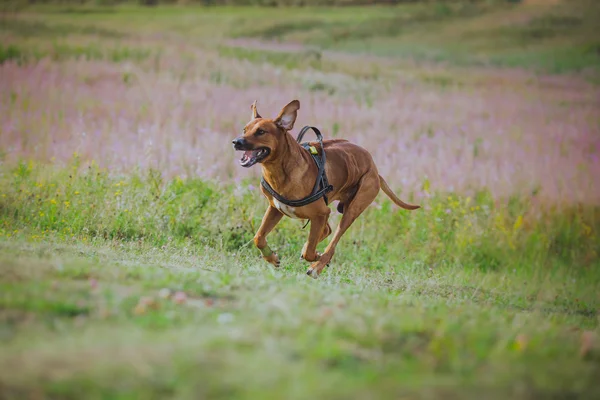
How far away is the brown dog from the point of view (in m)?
7.69

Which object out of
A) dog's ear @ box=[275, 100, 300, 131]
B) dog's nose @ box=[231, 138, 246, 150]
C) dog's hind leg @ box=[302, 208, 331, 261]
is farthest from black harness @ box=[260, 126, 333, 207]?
dog's nose @ box=[231, 138, 246, 150]

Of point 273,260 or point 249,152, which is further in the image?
point 273,260

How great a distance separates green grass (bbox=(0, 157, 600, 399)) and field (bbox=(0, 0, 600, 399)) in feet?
0.07

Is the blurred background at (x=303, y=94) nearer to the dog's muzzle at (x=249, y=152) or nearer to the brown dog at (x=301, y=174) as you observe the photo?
the brown dog at (x=301, y=174)

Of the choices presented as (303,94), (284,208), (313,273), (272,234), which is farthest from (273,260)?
(303,94)

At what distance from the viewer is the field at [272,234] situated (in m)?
4.18

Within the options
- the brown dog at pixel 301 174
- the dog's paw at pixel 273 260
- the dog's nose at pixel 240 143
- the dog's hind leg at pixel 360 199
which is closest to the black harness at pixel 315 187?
the brown dog at pixel 301 174

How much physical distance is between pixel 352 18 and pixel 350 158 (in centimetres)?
3737

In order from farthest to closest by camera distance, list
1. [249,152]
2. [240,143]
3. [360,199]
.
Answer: [360,199] → [249,152] → [240,143]

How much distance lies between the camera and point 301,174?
8023 millimetres

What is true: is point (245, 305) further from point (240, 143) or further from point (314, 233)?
point (314, 233)

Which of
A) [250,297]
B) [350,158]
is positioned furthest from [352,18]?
[250,297]

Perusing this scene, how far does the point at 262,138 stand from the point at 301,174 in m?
0.61

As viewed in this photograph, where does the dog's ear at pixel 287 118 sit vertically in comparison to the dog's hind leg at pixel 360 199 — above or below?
above
